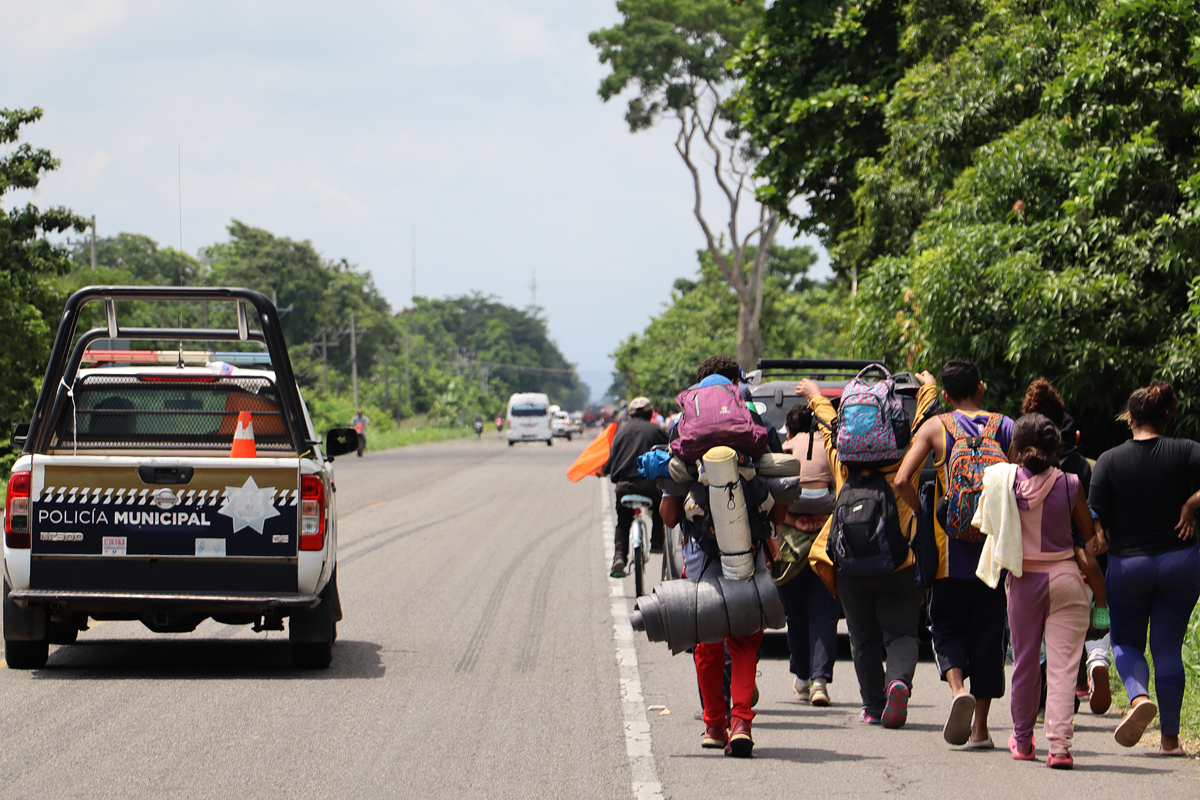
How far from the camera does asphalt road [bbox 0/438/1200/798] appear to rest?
5660 millimetres

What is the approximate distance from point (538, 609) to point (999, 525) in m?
5.93

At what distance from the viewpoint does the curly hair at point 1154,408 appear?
6.22 metres

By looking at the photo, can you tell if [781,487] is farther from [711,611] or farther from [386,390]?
[386,390]

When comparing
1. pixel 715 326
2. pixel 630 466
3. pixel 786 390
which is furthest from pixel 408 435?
pixel 786 390

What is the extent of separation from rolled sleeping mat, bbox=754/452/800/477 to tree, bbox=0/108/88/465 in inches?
821

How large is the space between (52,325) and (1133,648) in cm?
2624

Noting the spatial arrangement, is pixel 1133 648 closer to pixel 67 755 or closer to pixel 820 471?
pixel 820 471

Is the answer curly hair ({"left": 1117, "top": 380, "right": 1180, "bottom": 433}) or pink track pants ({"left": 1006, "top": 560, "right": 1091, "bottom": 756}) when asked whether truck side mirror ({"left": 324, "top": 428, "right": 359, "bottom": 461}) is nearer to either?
pink track pants ({"left": 1006, "top": 560, "right": 1091, "bottom": 756})

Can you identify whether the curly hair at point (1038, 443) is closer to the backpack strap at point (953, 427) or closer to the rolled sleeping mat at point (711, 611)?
the backpack strap at point (953, 427)

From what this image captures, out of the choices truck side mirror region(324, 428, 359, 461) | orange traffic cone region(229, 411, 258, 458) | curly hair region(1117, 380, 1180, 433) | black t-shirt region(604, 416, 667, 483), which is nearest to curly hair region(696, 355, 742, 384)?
curly hair region(1117, 380, 1180, 433)

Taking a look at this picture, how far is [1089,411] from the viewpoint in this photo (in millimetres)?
14625

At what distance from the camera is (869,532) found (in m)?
6.55

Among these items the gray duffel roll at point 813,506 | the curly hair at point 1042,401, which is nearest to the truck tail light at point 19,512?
the gray duffel roll at point 813,506

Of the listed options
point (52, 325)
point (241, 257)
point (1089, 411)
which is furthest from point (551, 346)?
point (1089, 411)
